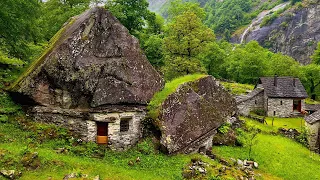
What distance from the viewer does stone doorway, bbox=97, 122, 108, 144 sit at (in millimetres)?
19734

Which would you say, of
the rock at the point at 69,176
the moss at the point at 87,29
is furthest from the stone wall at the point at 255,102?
the rock at the point at 69,176

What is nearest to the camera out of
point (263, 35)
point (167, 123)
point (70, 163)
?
point (70, 163)

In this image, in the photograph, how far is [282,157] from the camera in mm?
25516

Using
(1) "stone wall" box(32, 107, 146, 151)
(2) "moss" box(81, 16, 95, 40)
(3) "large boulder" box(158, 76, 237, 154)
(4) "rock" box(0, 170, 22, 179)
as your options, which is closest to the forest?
(1) "stone wall" box(32, 107, 146, 151)

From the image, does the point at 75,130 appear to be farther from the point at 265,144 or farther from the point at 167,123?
the point at 265,144

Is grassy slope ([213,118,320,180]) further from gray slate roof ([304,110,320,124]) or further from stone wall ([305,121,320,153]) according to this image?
gray slate roof ([304,110,320,124])

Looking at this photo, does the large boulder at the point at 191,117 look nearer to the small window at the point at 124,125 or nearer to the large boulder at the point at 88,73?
the large boulder at the point at 88,73

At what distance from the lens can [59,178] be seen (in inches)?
613

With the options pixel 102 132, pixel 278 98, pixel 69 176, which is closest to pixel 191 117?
pixel 102 132

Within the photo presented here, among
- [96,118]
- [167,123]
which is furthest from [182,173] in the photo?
[96,118]

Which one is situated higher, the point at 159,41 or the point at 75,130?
the point at 159,41

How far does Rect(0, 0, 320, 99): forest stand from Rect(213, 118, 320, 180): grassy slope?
451 inches

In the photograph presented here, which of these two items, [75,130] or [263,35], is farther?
[263,35]

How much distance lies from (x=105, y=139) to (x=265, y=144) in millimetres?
15417
